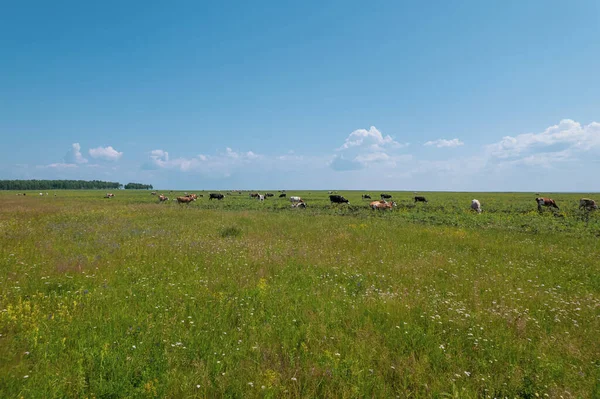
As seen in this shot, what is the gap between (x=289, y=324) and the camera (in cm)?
525

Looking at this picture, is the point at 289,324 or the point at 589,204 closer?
the point at 289,324

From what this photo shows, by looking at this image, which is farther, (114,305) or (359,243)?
(359,243)

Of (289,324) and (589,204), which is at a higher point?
(589,204)

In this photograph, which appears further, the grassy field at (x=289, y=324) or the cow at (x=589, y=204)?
the cow at (x=589, y=204)

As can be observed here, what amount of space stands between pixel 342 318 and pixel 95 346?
4.37 m

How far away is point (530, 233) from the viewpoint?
647 inches

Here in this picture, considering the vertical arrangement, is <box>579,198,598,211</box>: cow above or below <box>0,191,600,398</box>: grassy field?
above

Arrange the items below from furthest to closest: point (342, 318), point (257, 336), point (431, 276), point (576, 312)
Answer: point (431, 276)
point (576, 312)
point (342, 318)
point (257, 336)

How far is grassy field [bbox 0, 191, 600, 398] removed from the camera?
3.75 metres

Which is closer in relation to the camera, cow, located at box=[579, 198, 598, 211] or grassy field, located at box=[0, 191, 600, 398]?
grassy field, located at box=[0, 191, 600, 398]

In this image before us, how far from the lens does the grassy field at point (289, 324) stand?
12.3 ft

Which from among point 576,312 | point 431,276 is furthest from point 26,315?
point 576,312

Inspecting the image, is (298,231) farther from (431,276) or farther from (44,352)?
(44,352)

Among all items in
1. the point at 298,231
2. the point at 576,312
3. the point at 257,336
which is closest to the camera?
the point at 257,336
